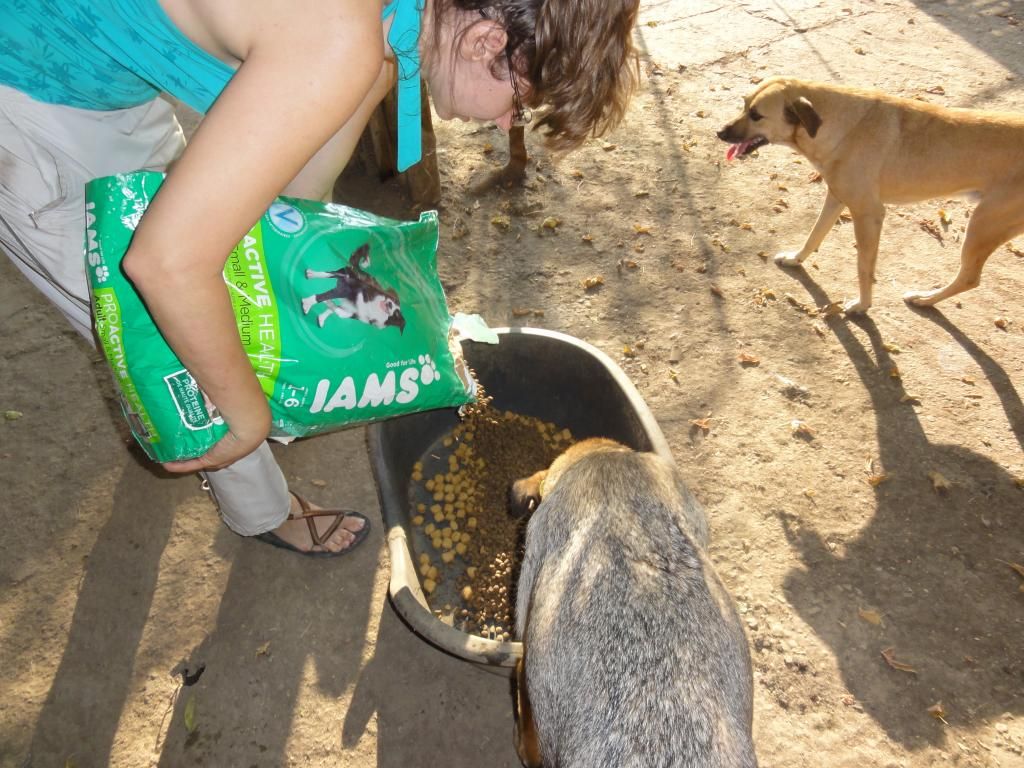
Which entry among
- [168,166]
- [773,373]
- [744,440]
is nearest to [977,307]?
[773,373]

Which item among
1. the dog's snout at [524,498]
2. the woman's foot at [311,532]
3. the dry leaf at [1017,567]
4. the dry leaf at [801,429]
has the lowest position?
the dry leaf at [1017,567]

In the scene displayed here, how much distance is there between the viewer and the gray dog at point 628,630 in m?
1.67

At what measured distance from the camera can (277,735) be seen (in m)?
2.62

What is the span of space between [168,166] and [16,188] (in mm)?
401

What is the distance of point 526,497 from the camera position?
235 cm

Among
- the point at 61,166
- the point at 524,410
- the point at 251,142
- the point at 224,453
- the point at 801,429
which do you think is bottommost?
the point at 801,429

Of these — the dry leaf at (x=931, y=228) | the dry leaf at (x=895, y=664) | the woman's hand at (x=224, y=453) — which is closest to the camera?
the woman's hand at (x=224, y=453)

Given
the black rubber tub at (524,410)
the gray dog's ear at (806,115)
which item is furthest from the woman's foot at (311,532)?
the gray dog's ear at (806,115)

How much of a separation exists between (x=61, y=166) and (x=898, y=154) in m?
4.08

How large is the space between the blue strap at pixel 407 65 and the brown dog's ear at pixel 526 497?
1.17m

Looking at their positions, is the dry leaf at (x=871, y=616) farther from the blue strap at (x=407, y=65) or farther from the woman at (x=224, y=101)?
the blue strap at (x=407, y=65)

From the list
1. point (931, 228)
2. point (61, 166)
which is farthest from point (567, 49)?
point (931, 228)

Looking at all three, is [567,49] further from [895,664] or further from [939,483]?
[939,483]

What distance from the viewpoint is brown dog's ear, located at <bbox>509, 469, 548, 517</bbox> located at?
234 cm
